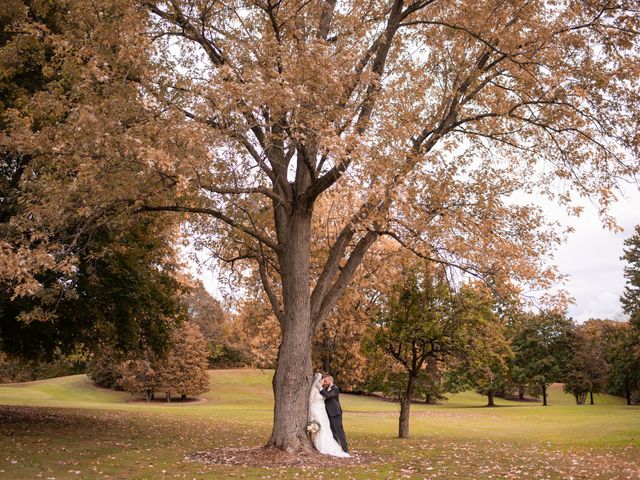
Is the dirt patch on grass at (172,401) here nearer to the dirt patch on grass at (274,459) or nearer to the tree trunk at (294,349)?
the dirt patch on grass at (274,459)

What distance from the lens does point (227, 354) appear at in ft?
238

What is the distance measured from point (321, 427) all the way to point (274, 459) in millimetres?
1692

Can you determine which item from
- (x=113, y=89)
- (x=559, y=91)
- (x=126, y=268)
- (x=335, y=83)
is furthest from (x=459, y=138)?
(x=126, y=268)

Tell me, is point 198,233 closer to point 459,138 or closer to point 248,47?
point 248,47

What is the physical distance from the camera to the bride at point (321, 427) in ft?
49.6

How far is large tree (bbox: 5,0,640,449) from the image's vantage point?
1183 centimetres

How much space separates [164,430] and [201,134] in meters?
13.9

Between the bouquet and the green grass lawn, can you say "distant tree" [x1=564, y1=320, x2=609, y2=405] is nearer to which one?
the green grass lawn

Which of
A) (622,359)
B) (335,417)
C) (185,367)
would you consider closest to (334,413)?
(335,417)

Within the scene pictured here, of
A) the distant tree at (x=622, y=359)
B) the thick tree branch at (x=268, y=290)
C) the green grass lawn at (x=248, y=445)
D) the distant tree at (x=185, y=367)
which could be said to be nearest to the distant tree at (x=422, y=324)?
the green grass lawn at (x=248, y=445)

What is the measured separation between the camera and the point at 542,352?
6306 centimetres

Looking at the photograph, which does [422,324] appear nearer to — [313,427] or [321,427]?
[321,427]

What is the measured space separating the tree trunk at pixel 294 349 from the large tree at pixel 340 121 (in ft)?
0.13

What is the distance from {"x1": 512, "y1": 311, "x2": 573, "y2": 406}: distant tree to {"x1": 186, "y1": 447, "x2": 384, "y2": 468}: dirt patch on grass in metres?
51.7
